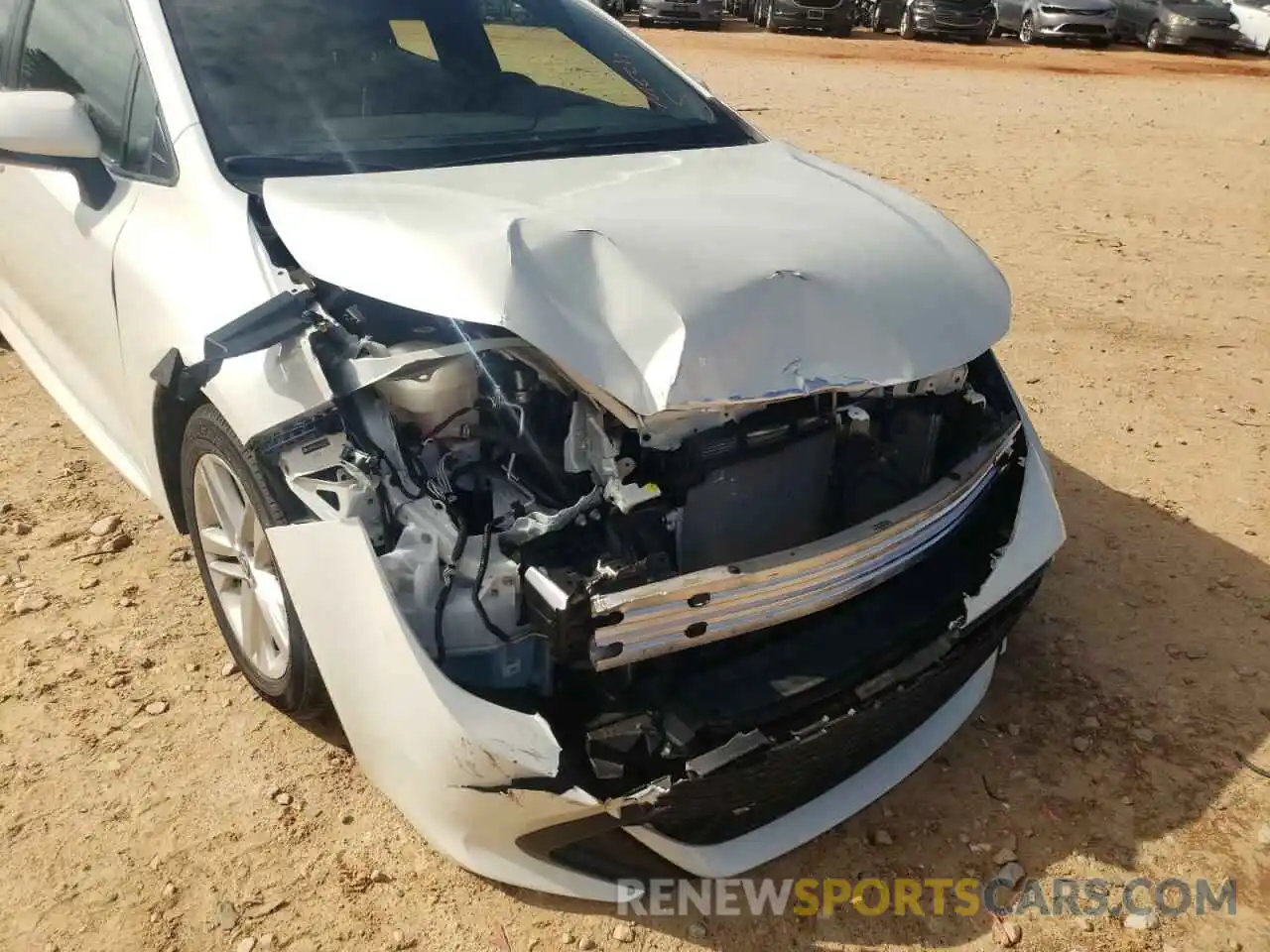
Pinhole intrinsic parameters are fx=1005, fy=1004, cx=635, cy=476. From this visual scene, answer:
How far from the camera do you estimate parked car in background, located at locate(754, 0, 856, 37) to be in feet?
58.8

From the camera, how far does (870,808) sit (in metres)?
2.43

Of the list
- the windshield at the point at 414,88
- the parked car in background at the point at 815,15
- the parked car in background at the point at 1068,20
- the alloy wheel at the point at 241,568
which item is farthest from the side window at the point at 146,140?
the parked car in background at the point at 1068,20

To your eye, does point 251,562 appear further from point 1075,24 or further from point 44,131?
point 1075,24

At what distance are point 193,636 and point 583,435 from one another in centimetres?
147

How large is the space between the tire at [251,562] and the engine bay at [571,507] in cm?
14

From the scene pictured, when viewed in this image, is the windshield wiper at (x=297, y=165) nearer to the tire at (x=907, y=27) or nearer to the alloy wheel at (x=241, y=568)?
the alloy wheel at (x=241, y=568)

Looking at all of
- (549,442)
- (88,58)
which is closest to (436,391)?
(549,442)

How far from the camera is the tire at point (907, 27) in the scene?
18.2 metres

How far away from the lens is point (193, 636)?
9.21 feet

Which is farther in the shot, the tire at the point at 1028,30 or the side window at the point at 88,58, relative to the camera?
the tire at the point at 1028,30

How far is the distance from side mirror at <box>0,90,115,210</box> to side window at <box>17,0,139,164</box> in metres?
0.14

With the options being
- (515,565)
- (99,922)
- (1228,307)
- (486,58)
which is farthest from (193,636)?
(1228,307)

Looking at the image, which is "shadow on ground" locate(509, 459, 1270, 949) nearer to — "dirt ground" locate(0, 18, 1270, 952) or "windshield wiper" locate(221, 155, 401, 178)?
"dirt ground" locate(0, 18, 1270, 952)

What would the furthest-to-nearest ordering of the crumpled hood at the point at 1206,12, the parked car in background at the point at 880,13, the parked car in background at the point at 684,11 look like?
the parked car in background at the point at 880,13 < the parked car in background at the point at 684,11 < the crumpled hood at the point at 1206,12
